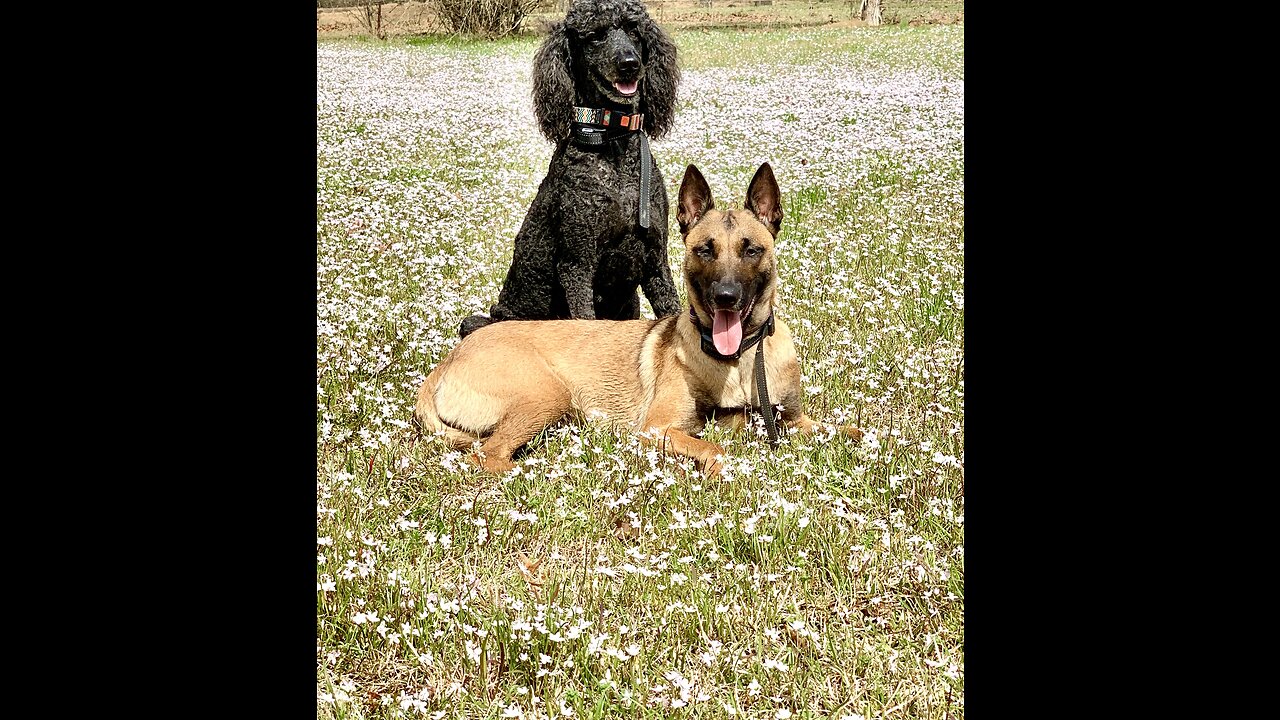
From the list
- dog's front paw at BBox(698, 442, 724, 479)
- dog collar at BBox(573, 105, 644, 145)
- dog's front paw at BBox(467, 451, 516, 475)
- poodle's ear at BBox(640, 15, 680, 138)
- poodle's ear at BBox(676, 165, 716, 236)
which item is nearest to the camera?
dog's front paw at BBox(698, 442, 724, 479)

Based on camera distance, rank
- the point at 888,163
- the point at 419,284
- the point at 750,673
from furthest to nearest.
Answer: the point at 888,163 < the point at 419,284 < the point at 750,673

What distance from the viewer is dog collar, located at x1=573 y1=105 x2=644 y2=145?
6.50 meters

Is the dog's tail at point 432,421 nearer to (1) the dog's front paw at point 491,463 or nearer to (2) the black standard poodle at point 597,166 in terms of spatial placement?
(1) the dog's front paw at point 491,463

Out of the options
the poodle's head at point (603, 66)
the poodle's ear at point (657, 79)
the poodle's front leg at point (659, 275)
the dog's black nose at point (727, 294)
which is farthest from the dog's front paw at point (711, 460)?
the poodle's ear at point (657, 79)

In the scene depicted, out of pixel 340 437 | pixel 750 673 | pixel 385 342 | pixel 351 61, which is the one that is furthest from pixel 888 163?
pixel 351 61

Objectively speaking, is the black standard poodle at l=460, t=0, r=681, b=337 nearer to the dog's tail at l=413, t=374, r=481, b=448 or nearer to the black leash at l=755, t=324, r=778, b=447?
the dog's tail at l=413, t=374, r=481, b=448

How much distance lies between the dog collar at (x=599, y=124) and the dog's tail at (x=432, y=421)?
6.06 ft

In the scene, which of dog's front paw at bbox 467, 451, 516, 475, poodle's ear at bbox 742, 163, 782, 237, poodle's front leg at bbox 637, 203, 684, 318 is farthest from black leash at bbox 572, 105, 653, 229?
dog's front paw at bbox 467, 451, 516, 475

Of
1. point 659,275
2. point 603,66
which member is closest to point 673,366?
point 659,275

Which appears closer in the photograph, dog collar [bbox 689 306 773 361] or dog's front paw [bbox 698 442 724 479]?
dog's front paw [bbox 698 442 724 479]

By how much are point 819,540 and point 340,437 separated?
8.83 feet

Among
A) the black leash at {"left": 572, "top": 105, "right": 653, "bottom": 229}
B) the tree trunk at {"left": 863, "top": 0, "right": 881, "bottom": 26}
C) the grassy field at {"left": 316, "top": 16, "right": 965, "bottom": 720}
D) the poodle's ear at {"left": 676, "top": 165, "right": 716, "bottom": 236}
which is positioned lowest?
the grassy field at {"left": 316, "top": 16, "right": 965, "bottom": 720}

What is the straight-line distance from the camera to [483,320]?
7.14 m
